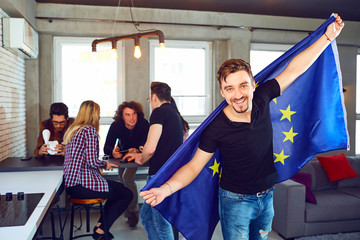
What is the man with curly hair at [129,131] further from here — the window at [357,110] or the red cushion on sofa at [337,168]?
the window at [357,110]

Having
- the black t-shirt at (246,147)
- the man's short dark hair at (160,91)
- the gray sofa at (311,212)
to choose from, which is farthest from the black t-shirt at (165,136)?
the gray sofa at (311,212)

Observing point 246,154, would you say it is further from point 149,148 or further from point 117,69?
point 117,69

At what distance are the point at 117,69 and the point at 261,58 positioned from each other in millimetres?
2494

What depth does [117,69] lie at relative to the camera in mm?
5293

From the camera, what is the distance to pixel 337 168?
430cm

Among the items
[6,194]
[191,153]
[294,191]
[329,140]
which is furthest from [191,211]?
[294,191]

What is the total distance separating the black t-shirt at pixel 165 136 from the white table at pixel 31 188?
797 mm

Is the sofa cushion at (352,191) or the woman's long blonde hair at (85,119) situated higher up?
the woman's long blonde hair at (85,119)

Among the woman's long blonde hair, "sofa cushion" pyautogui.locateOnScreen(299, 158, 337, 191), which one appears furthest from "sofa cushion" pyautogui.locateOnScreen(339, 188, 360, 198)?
the woman's long blonde hair

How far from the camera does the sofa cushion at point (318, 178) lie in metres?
4.20

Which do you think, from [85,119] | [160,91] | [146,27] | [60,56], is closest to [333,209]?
[160,91]

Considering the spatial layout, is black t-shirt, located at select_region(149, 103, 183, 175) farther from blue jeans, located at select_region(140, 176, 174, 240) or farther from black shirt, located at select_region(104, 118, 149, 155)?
black shirt, located at select_region(104, 118, 149, 155)

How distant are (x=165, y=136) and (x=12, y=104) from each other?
7.93 feet

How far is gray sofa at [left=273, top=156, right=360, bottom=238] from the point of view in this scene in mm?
3582
